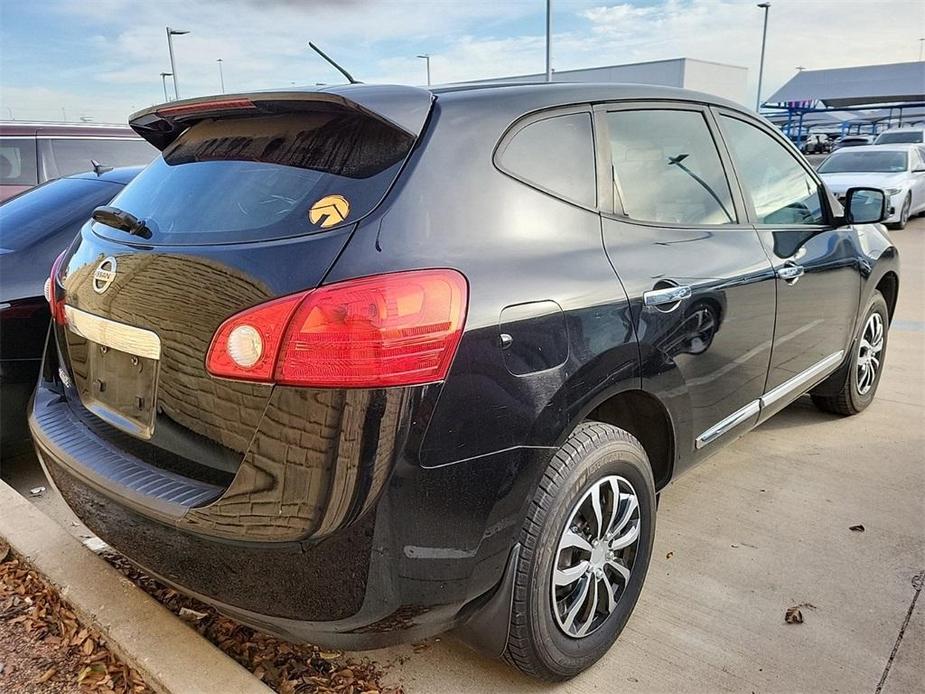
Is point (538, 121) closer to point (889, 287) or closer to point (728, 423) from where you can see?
point (728, 423)

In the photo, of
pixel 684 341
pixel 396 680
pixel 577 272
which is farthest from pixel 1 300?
pixel 684 341

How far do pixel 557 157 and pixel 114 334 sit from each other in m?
1.33

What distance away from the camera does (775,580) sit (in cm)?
270

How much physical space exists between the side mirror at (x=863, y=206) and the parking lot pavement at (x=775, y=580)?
1.18 meters

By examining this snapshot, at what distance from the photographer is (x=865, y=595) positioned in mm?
2609

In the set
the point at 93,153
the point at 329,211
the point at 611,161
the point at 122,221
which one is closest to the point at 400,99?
the point at 329,211

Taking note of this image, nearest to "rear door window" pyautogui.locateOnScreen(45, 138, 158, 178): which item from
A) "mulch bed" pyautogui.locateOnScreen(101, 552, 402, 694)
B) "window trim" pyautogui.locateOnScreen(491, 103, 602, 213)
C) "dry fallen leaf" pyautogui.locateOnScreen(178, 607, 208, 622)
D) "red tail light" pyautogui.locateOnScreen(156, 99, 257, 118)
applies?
"red tail light" pyautogui.locateOnScreen(156, 99, 257, 118)

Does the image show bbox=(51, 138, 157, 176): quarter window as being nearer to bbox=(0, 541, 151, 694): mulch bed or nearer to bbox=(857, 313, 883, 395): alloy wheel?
bbox=(0, 541, 151, 694): mulch bed

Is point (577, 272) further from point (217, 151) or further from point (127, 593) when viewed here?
point (127, 593)

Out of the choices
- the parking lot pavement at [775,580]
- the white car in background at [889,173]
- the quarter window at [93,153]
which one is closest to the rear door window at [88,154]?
the quarter window at [93,153]

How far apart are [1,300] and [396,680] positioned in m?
2.49

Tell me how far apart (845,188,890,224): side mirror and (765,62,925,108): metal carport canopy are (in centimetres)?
4206

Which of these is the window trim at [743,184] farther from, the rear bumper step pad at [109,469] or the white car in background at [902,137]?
the white car in background at [902,137]

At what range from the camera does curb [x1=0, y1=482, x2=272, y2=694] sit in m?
2.03
